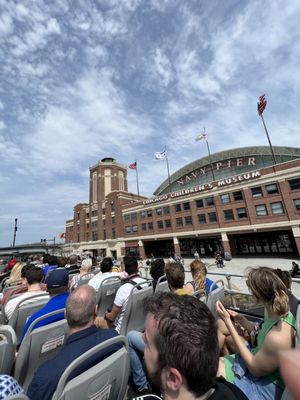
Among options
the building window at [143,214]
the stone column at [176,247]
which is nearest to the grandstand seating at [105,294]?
the stone column at [176,247]

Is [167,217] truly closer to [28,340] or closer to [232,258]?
[232,258]

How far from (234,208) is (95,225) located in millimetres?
35252

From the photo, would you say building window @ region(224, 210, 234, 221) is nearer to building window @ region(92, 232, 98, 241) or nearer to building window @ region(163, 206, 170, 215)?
building window @ region(163, 206, 170, 215)

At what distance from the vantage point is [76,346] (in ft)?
6.91

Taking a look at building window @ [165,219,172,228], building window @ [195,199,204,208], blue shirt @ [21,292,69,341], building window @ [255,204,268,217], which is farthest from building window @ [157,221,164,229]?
blue shirt @ [21,292,69,341]

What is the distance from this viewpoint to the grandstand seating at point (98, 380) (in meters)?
1.52

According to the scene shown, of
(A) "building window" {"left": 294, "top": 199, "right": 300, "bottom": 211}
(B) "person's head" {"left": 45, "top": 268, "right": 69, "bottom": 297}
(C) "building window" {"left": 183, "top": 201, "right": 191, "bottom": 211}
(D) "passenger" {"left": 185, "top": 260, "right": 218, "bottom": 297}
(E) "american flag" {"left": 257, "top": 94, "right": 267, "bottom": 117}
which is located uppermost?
(E) "american flag" {"left": 257, "top": 94, "right": 267, "bottom": 117}

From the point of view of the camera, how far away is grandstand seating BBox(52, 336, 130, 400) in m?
1.52

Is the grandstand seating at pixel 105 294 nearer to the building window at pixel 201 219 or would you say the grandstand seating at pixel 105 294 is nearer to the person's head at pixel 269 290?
the person's head at pixel 269 290

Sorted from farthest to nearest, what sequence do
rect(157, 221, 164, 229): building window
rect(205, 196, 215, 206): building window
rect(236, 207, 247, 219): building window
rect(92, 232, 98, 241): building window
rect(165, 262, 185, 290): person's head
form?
rect(92, 232, 98, 241): building window < rect(157, 221, 164, 229): building window < rect(205, 196, 215, 206): building window < rect(236, 207, 247, 219): building window < rect(165, 262, 185, 290): person's head

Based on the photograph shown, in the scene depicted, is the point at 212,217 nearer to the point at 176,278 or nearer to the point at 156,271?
the point at 156,271

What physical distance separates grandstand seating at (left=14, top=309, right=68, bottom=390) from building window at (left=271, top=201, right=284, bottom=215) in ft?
98.7

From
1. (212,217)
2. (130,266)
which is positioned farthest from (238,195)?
(130,266)

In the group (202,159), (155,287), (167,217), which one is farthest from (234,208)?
(155,287)
